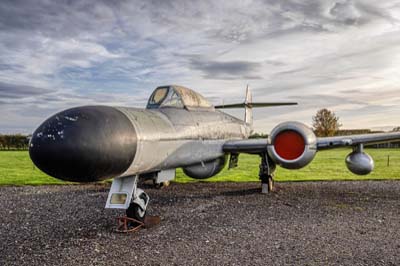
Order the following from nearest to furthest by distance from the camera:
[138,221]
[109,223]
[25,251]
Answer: [25,251]
[138,221]
[109,223]

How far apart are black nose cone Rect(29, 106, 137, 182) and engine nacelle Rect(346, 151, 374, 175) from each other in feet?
20.6

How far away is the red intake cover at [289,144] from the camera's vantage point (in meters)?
7.48

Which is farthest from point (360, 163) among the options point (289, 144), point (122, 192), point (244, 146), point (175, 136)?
point (122, 192)

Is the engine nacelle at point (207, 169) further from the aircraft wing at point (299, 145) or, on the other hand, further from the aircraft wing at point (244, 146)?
the aircraft wing at point (299, 145)

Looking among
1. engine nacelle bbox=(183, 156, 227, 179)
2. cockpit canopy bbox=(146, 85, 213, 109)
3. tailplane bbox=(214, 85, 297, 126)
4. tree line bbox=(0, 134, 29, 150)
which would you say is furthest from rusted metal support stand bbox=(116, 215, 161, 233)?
tree line bbox=(0, 134, 29, 150)

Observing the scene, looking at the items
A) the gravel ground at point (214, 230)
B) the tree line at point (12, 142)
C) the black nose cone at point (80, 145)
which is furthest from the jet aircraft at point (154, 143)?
the tree line at point (12, 142)

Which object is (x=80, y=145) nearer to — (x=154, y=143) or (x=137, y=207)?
(x=154, y=143)

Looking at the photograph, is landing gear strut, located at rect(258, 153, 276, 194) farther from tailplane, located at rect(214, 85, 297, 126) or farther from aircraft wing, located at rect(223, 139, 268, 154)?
tailplane, located at rect(214, 85, 297, 126)

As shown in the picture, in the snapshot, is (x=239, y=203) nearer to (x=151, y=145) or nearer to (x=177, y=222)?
(x=177, y=222)

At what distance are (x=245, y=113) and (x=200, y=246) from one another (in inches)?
349

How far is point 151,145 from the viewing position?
4.93 metres

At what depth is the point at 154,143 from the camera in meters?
5.04

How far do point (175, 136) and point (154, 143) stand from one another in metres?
0.92

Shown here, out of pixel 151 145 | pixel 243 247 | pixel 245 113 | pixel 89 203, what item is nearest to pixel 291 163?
pixel 243 247
